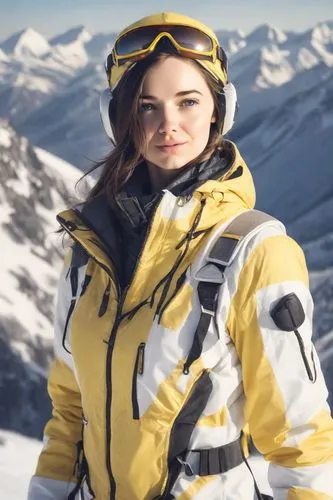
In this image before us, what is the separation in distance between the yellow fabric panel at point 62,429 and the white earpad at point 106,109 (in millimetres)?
569

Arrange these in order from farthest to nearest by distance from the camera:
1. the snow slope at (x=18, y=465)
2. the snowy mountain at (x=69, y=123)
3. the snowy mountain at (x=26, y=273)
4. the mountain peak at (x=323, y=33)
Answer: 1. the mountain peak at (x=323, y=33)
2. the snowy mountain at (x=69, y=123)
3. the snowy mountain at (x=26, y=273)
4. the snow slope at (x=18, y=465)

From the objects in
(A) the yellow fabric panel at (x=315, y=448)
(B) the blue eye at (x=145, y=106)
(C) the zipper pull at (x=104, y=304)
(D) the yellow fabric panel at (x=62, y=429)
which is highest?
(B) the blue eye at (x=145, y=106)

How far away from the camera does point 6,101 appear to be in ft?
93.0

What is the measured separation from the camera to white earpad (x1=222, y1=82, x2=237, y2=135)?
65.5 inches

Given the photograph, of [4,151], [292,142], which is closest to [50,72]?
[292,142]

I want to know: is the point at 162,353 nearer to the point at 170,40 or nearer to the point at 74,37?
the point at 170,40

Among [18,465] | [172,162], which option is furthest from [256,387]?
[18,465]

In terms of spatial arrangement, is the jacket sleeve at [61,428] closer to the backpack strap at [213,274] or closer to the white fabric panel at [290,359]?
the backpack strap at [213,274]

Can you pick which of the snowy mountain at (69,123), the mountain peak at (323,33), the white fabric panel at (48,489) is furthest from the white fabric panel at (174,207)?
the mountain peak at (323,33)

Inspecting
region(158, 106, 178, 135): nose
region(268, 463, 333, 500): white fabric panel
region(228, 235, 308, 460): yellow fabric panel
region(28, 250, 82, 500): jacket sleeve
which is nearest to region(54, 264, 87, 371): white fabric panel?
region(28, 250, 82, 500): jacket sleeve

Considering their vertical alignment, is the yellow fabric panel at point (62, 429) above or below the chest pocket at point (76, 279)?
below

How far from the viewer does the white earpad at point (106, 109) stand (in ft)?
5.69

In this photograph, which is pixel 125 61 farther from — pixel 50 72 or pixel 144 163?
pixel 50 72

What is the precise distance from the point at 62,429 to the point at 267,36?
3565cm
